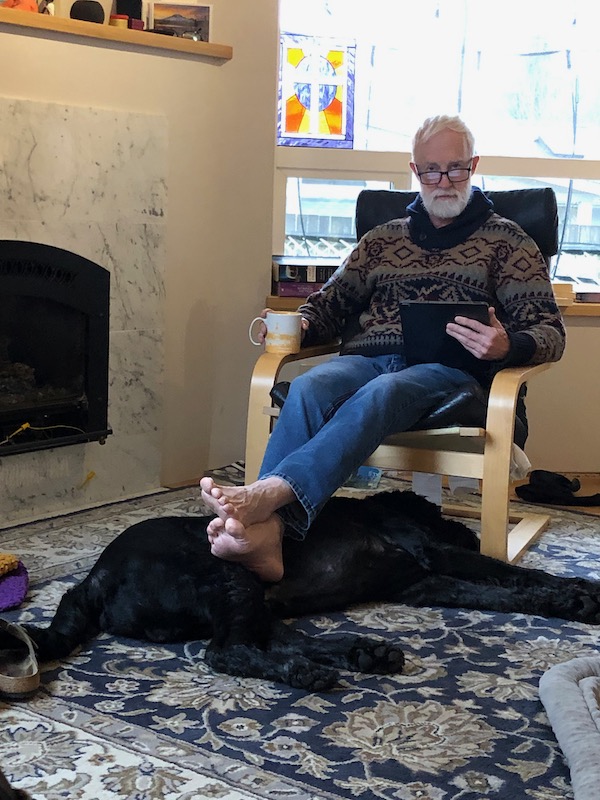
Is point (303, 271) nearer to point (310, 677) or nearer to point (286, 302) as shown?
point (286, 302)

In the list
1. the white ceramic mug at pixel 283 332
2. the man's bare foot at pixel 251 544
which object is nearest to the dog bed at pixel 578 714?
the man's bare foot at pixel 251 544

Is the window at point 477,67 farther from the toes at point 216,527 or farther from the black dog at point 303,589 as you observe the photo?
the toes at point 216,527

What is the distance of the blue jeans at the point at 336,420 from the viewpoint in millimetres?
2158

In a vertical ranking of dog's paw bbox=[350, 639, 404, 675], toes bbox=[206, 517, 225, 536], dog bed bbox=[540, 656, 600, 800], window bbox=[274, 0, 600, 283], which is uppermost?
window bbox=[274, 0, 600, 283]

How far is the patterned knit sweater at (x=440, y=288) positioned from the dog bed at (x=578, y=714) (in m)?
1.00

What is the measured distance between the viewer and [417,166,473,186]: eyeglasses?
113 inches

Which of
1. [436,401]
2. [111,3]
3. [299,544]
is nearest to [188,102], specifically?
[111,3]

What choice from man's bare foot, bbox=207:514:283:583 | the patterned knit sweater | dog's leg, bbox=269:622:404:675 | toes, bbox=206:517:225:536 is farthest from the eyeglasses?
dog's leg, bbox=269:622:404:675

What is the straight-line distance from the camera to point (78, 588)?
6.57ft

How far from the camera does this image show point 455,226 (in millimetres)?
2916

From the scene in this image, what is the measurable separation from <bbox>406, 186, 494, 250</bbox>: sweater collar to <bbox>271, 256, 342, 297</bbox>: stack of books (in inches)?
29.9

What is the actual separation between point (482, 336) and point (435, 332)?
15 centimetres

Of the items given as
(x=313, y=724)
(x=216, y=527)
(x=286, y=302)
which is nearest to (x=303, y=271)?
(x=286, y=302)

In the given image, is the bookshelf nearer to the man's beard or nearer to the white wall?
the white wall
